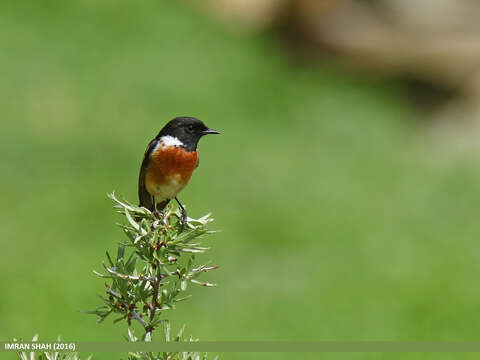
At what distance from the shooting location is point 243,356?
244 inches

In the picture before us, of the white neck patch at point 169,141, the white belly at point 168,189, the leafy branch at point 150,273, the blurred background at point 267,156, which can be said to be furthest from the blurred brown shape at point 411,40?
the leafy branch at point 150,273

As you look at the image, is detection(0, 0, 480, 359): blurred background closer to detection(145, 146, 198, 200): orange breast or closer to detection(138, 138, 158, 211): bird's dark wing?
detection(138, 138, 158, 211): bird's dark wing

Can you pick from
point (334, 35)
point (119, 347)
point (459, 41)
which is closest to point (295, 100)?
point (334, 35)

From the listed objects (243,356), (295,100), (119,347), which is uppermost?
(295,100)

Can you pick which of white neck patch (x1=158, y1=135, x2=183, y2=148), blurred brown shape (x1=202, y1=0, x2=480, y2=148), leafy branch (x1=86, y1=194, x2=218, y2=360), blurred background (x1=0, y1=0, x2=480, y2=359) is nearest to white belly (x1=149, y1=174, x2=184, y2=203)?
white neck patch (x1=158, y1=135, x2=183, y2=148)

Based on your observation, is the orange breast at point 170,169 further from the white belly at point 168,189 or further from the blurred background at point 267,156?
the blurred background at point 267,156

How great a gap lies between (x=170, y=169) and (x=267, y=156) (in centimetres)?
655

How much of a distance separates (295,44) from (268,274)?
200 inches

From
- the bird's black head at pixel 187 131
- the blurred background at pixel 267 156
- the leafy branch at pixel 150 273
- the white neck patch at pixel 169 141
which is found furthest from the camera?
the blurred background at pixel 267 156

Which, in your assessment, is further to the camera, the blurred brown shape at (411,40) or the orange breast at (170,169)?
the blurred brown shape at (411,40)

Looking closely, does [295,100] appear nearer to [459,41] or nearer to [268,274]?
[459,41]

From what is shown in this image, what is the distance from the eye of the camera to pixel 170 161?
102 inches

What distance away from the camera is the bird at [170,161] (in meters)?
2.41

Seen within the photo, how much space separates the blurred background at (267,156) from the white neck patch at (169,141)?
3.14m
